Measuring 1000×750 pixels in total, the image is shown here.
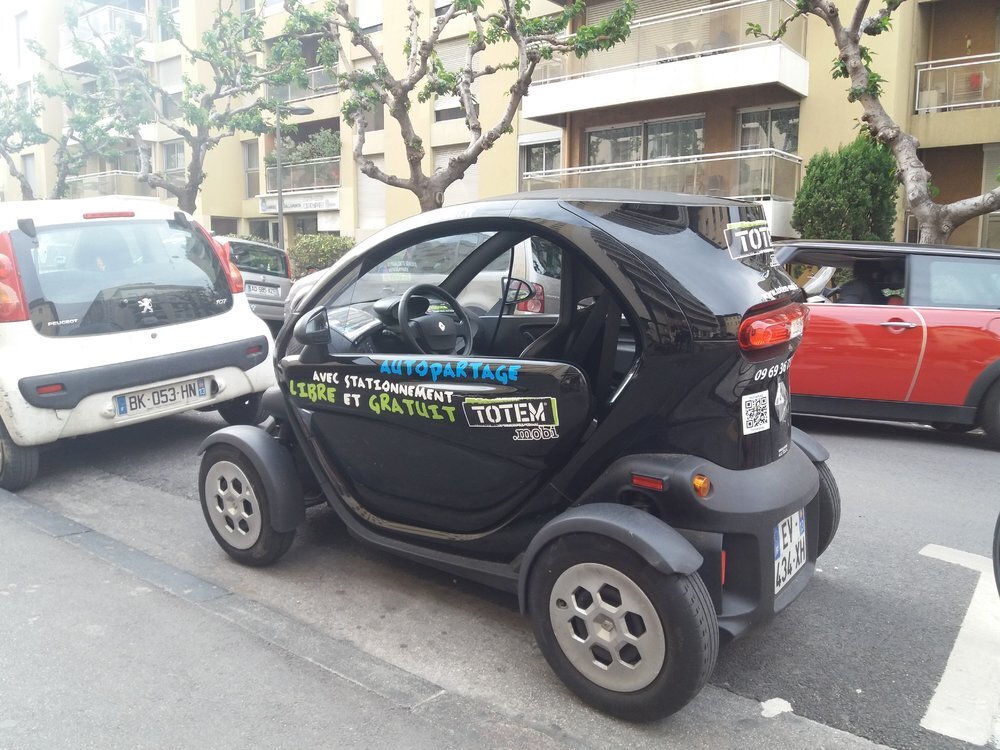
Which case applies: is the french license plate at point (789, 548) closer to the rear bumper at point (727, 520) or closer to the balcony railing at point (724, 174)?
the rear bumper at point (727, 520)

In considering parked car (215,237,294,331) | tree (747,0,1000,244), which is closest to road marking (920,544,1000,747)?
tree (747,0,1000,244)

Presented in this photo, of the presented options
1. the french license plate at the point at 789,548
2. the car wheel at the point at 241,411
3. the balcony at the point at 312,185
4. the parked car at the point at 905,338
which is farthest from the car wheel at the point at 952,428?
the balcony at the point at 312,185

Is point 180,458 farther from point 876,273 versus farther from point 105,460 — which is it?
point 876,273

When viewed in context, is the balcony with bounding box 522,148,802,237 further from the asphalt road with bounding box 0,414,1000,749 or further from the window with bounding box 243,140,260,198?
the window with bounding box 243,140,260,198

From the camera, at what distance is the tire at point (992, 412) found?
6.64 meters

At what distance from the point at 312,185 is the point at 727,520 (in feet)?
94.4

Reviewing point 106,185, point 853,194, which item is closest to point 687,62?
point 853,194

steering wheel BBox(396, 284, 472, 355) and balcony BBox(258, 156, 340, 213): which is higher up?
balcony BBox(258, 156, 340, 213)

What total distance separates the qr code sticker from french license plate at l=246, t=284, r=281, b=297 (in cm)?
1140

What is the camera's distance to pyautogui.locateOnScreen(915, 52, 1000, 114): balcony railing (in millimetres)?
16500

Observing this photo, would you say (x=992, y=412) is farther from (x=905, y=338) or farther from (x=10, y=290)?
(x=10, y=290)

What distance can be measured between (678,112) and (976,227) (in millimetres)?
6508

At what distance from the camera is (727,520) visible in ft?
9.28

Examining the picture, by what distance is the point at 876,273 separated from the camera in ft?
23.2
